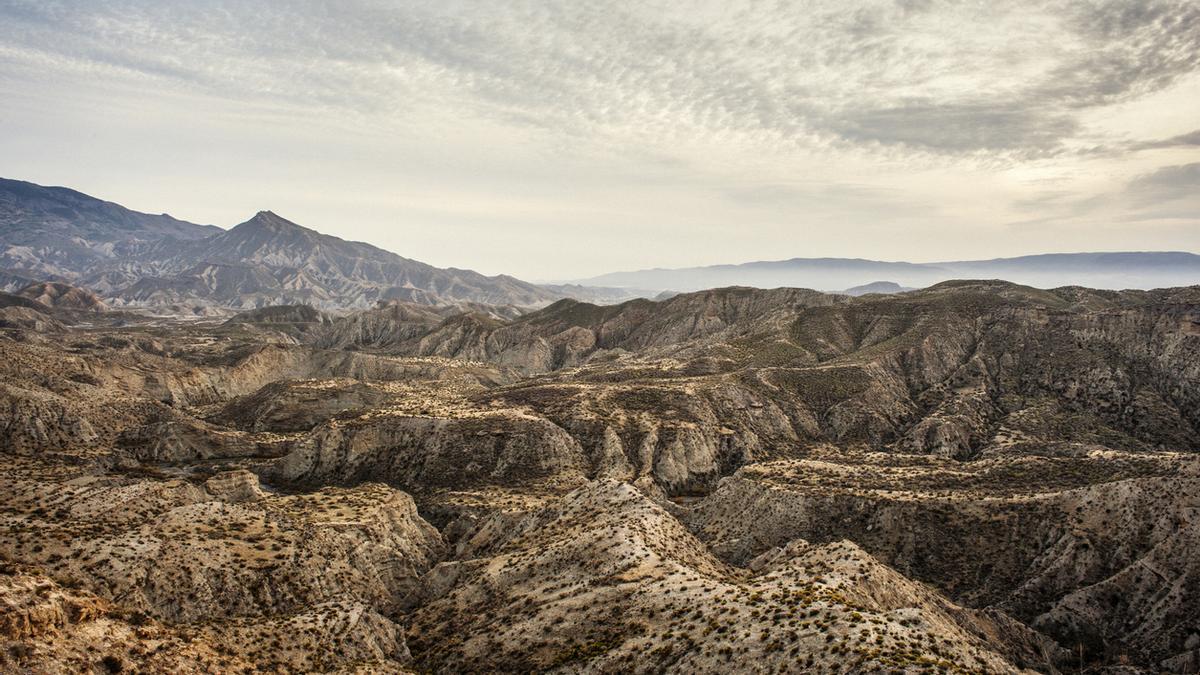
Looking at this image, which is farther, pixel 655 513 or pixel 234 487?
pixel 234 487

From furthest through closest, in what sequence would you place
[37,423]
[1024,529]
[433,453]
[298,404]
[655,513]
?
[298,404] → [433,453] → [37,423] → [1024,529] → [655,513]

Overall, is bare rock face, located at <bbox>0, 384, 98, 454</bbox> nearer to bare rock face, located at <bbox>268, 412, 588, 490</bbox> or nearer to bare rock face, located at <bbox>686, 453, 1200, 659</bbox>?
bare rock face, located at <bbox>268, 412, 588, 490</bbox>

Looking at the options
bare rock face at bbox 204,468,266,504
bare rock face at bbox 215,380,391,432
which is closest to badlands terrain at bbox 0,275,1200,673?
bare rock face at bbox 204,468,266,504

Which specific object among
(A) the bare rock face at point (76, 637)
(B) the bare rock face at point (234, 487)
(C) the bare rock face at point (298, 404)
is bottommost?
(C) the bare rock face at point (298, 404)

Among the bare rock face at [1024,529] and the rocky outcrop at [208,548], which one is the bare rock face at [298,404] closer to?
the rocky outcrop at [208,548]

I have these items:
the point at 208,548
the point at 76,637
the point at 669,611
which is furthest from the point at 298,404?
the point at 669,611

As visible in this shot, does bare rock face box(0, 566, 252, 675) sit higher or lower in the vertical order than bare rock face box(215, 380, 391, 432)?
higher

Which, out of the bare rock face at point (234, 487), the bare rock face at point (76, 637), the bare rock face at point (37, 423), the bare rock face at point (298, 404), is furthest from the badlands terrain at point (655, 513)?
the bare rock face at point (298, 404)

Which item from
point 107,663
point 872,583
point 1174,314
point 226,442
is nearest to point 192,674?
point 107,663

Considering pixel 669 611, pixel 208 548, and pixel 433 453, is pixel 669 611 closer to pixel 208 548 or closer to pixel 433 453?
pixel 208 548
